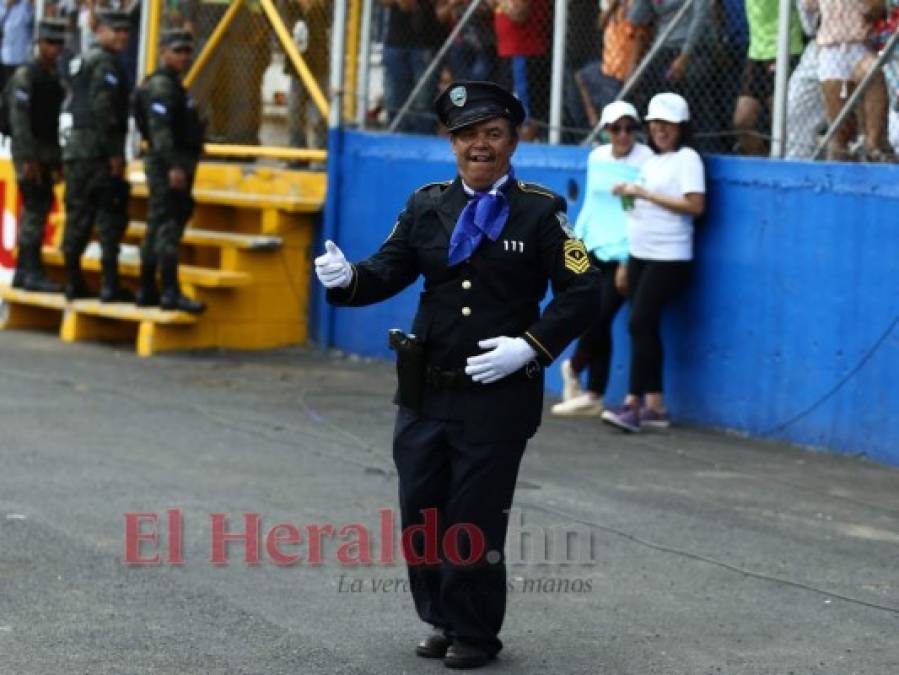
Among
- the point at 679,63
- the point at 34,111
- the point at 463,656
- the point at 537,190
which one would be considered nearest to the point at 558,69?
the point at 679,63

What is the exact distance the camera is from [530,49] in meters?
12.7

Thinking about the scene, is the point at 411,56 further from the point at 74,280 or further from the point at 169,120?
the point at 74,280

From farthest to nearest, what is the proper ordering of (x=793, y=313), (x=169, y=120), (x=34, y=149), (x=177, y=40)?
(x=34, y=149)
(x=177, y=40)
(x=169, y=120)
(x=793, y=313)

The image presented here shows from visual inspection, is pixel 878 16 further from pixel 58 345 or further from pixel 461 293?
pixel 58 345

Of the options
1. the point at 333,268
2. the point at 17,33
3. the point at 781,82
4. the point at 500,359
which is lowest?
the point at 500,359

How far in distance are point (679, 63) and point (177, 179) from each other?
13.0ft

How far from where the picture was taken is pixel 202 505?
27.9ft

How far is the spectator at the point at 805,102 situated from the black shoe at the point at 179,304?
4.67 metres

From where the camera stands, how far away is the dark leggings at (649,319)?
10930 millimetres

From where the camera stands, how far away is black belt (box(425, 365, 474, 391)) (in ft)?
19.6

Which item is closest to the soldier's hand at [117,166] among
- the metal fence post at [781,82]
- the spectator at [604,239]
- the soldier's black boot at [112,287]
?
the soldier's black boot at [112,287]

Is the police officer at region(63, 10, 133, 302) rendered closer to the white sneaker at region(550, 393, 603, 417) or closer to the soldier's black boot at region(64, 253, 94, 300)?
the soldier's black boot at region(64, 253, 94, 300)

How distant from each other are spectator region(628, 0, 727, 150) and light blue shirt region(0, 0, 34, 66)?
24.8ft

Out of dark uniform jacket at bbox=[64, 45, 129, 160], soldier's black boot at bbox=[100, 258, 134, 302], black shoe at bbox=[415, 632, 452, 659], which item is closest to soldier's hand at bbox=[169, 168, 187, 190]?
dark uniform jacket at bbox=[64, 45, 129, 160]
